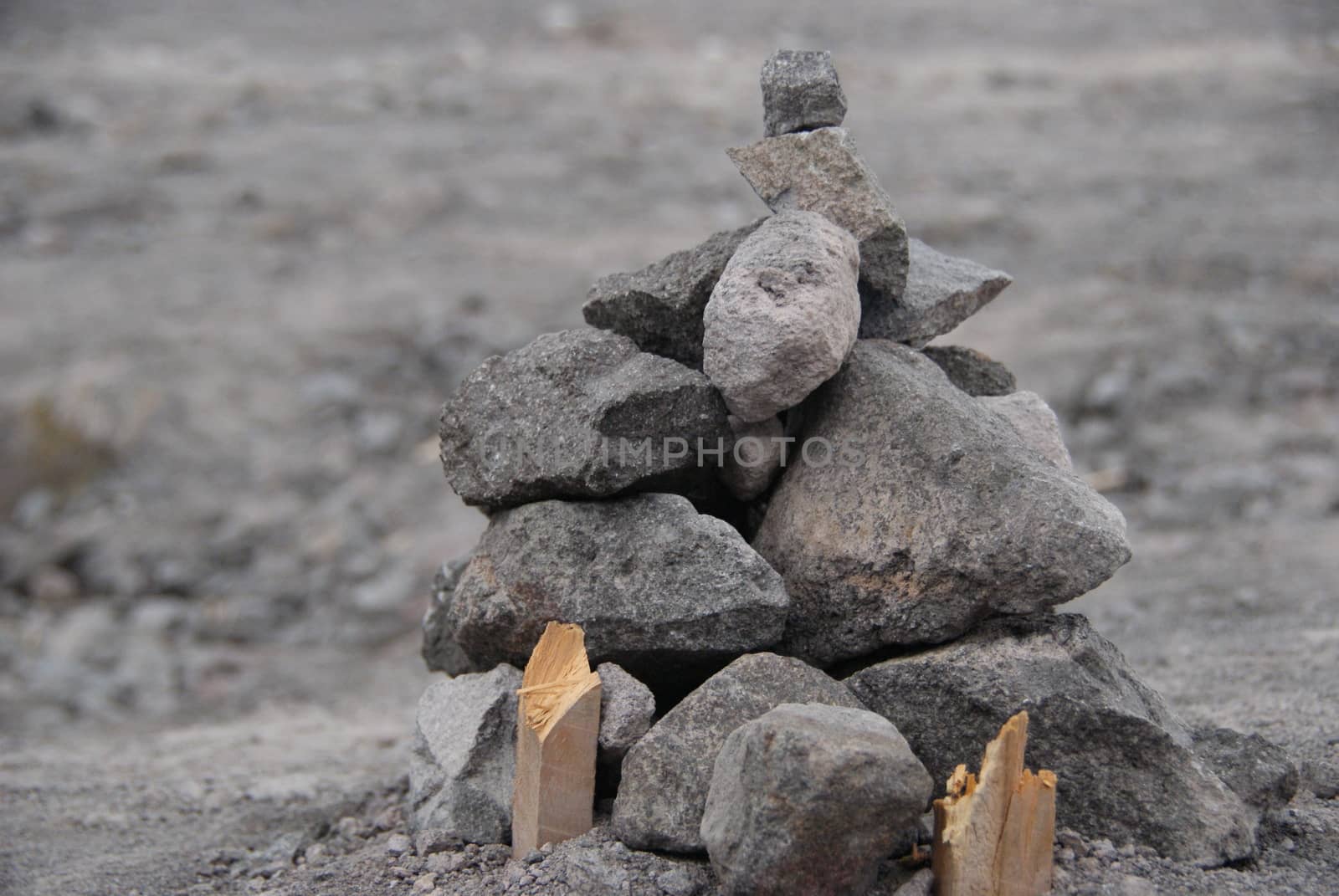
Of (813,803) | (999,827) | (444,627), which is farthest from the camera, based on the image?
(444,627)

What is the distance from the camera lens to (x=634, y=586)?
417 cm

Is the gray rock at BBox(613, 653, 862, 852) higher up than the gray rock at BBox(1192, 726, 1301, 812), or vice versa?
the gray rock at BBox(613, 653, 862, 852)

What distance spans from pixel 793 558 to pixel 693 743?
80 cm

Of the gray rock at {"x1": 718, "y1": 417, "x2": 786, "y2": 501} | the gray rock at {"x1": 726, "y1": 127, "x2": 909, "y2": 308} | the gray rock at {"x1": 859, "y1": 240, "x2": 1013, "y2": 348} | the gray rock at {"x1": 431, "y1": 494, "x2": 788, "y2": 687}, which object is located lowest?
the gray rock at {"x1": 431, "y1": 494, "x2": 788, "y2": 687}

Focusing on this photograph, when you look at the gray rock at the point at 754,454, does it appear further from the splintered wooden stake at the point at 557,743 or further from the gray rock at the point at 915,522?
the splintered wooden stake at the point at 557,743

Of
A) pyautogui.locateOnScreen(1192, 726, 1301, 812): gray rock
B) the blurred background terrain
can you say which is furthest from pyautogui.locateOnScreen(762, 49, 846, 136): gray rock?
the blurred background terrain

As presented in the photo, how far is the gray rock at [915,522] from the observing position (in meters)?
3.93

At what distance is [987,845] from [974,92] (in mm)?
16044

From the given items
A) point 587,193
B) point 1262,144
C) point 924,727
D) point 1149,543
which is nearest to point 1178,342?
point 1149,543

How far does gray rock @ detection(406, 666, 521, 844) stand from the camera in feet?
14.1

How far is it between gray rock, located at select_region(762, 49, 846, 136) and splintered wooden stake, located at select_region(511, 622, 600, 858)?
6.73 ft

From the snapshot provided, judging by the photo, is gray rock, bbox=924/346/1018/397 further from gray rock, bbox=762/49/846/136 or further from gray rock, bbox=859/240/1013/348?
gray rock, bbox=762/49/846/136

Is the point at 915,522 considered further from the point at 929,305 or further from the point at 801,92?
the point at 801,92

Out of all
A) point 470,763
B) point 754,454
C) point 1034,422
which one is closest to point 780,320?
point 754,454
